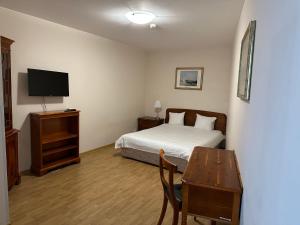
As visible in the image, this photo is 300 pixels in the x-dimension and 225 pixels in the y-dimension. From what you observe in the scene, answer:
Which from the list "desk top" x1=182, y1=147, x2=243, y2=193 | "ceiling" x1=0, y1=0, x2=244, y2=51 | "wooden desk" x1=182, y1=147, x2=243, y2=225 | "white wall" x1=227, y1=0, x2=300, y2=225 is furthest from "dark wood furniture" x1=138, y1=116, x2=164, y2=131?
"white wall" x1=227, y1=0, x2=300, y2=225

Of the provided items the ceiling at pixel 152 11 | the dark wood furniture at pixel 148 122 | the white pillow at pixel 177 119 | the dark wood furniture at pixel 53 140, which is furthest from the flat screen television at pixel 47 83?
the white pillow at pixel 177 119

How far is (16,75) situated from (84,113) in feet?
4.93

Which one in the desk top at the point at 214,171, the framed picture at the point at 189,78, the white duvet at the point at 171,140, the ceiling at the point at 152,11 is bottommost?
the white duvet at the point at 171,140

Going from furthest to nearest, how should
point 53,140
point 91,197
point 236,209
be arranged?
1. point 53,140
2. point 91,197
3. point 236,209

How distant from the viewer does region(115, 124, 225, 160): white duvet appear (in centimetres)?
362

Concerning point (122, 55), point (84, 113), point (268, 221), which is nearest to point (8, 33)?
point (84, 113)

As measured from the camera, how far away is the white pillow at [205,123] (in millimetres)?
5094

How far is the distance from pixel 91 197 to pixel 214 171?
1738mm

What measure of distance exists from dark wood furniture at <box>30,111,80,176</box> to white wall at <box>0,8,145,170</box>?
217 millimetres

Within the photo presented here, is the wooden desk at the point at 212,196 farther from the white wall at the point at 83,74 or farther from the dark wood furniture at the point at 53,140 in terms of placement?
the white wall at the point at 83,74

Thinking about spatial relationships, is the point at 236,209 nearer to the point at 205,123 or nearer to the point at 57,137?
the point at 57,137

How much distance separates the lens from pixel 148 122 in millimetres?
5762

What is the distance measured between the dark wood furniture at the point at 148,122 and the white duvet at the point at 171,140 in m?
0.88

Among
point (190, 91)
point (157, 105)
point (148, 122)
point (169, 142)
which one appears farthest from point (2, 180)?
point (190, 91)
